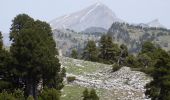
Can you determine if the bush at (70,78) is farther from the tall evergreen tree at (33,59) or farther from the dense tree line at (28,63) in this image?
the dense tree line at (28,63)

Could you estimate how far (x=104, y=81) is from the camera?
69.2m

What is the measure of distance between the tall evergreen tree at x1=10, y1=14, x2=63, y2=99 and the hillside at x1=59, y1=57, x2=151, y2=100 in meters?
5.10

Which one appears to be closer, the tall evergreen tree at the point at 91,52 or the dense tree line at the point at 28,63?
the dense tree line at the point at 28,63

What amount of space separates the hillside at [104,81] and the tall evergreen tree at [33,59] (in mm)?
5096

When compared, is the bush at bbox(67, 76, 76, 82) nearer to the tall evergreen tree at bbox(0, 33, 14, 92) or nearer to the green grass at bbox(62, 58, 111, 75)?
the green grass at bbox(62, 58, 111, 75)

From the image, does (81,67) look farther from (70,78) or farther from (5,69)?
(5,69)

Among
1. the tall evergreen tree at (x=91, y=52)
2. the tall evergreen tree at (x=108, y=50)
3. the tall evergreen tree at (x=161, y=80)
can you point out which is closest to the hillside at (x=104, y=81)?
the tall evergreen tree at (x=161, y=80)

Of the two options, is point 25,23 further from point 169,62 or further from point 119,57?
point 119,57

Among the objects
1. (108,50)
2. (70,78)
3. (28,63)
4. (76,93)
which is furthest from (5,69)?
(108,50)

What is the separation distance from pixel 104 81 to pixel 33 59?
19706 mm

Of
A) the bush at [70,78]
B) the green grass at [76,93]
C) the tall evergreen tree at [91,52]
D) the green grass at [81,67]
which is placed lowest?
the green grass at [76,93]

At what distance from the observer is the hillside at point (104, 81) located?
2356 inches

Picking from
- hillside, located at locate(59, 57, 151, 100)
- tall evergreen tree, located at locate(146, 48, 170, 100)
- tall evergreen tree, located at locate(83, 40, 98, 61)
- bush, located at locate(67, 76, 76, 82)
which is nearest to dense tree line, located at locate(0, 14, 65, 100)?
hillside, located at locate(59, 57, 151, 100)

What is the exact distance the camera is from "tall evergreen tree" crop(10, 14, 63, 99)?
52.5m
